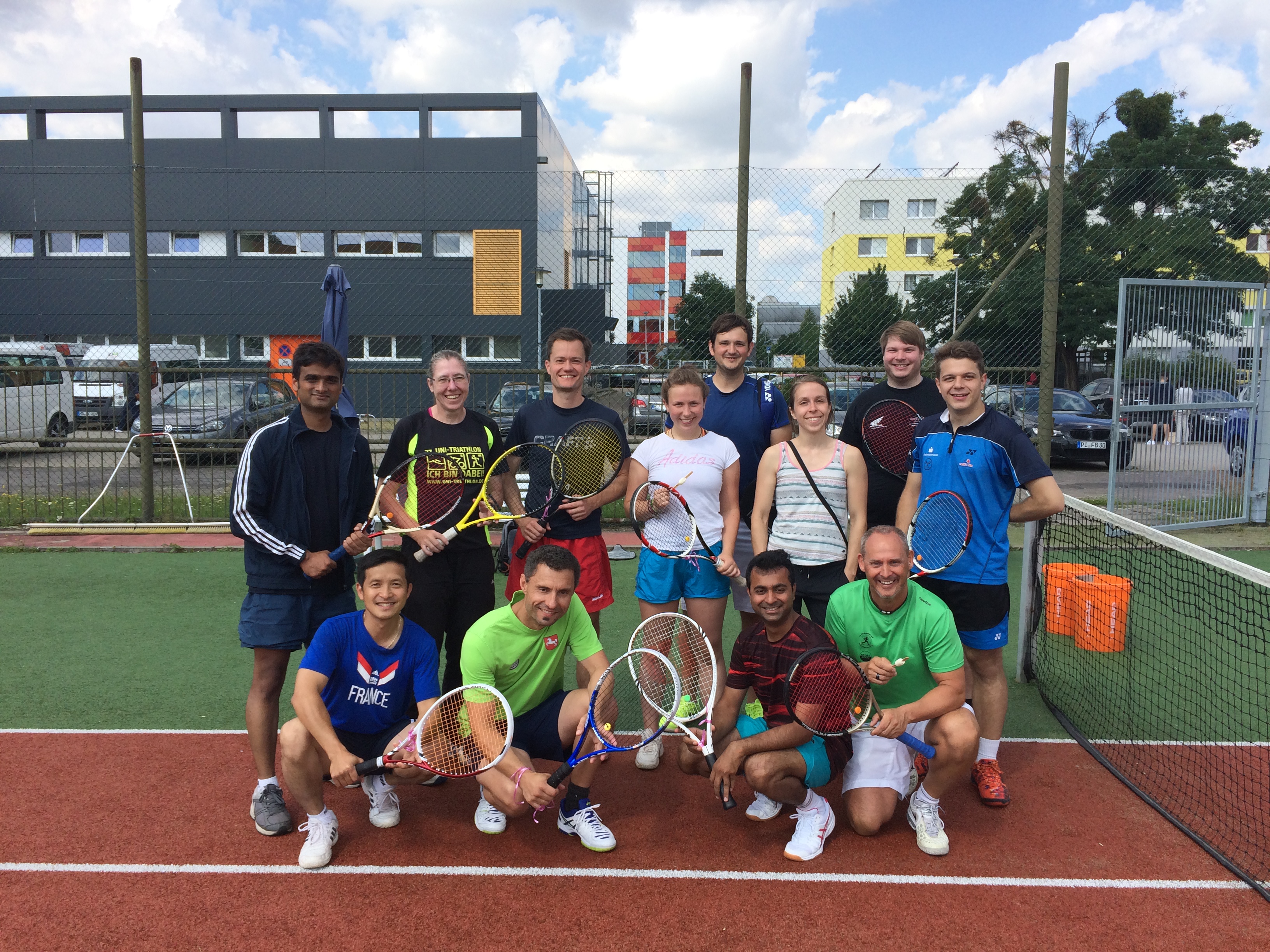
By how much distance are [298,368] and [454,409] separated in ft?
2.45

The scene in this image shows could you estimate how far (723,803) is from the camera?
3312 mm

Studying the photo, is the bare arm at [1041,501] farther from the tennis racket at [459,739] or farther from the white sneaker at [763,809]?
the tennis racket at [459,739]

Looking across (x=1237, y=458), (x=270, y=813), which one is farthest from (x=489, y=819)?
(x=1237, y=458)

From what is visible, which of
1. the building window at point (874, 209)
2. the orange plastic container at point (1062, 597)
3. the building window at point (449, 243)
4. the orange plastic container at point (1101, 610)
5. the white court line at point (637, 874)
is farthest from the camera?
the building window at point (449, 243)

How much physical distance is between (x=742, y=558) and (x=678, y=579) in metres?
0.41

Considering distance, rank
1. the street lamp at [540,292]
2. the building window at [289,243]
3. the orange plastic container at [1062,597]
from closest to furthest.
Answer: the orange plastic container at [1062,597], the street lamp at [540,292], the building window at [289,243]

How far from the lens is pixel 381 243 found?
85.1 ft

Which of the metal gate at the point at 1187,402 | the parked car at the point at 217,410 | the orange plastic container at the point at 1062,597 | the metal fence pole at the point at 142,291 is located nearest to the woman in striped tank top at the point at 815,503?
the orange plastic container at the point at 1062,597

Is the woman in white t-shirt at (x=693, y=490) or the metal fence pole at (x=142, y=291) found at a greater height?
the metal fence pole at (x=142, y=291)

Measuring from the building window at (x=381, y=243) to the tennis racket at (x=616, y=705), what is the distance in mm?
23900

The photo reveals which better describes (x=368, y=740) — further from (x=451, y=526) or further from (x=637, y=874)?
(x=637, y=874)

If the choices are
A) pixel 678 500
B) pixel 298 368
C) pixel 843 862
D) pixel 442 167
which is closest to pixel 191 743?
pixel 298 368

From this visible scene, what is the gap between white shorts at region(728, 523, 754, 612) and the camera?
14.3 ft

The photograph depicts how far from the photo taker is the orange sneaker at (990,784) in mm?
3885
